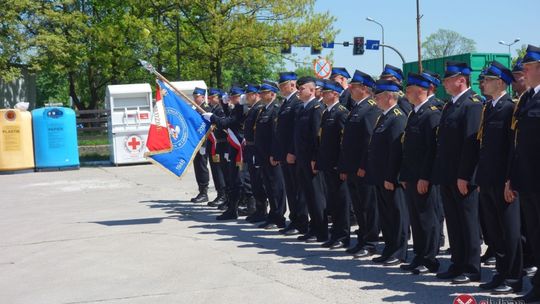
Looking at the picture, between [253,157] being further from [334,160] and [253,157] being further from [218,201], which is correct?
[218,201]

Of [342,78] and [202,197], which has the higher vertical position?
[342,78]

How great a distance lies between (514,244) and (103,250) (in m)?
5.00

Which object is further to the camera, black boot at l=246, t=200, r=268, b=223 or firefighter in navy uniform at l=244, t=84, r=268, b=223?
black boot at l=246, t=200, r=268, b=223

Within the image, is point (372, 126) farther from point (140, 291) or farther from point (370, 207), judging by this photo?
point (140, 291)

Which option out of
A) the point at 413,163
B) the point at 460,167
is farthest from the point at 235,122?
the point at 460,167

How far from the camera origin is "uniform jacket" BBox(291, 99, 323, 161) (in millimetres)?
8750

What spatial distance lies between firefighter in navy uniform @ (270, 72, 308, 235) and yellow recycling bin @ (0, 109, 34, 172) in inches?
536

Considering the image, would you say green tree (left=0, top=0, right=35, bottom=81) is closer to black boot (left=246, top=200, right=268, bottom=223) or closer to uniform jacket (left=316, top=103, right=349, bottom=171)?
black boot (left=246, top=200, right=268, bottom=223)

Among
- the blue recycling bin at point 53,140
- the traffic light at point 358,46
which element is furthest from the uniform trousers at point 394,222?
the traffic light at point 358,46

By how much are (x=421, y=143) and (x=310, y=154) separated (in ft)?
7.35

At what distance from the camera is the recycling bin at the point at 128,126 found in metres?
21.8

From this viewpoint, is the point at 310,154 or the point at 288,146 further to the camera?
the point at 288,146

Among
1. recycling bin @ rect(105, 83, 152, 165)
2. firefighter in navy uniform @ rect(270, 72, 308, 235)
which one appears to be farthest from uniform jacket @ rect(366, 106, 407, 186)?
recycling bin @ rect(105, 83, 152, 165)

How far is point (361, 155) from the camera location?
7.87 meters
